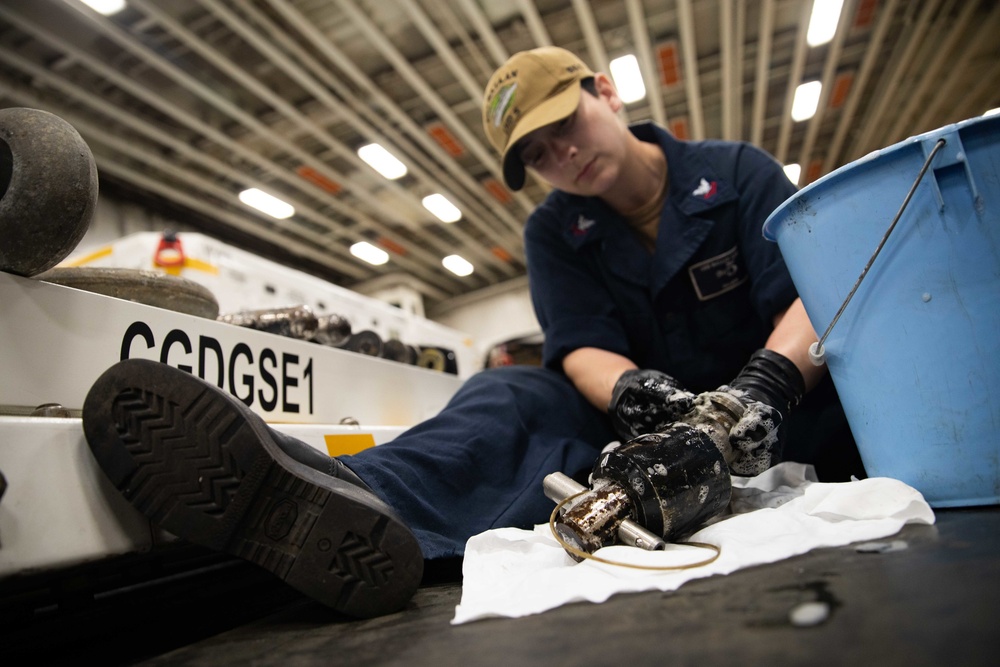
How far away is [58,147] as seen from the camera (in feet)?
2.29

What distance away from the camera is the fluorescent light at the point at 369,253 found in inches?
235

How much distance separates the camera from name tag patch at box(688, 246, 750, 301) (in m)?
1.22

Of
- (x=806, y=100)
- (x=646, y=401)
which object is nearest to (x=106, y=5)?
(x=646, y=401)

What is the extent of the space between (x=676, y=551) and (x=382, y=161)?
4.25m

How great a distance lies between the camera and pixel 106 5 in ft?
8.94

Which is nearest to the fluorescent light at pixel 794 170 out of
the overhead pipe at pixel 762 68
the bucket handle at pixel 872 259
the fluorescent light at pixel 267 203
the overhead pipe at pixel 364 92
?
the overhead pipe at pixel 762 68

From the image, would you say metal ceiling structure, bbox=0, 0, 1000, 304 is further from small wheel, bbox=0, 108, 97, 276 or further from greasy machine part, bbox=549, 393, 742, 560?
greasy machine part, bbox=549, 393, 742, 560

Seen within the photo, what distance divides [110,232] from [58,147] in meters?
4.38

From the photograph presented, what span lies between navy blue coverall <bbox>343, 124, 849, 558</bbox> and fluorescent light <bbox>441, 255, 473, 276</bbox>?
17.0ft

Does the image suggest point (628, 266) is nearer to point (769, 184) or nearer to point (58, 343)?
point (769, 184)

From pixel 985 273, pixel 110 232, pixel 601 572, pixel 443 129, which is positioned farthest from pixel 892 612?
pixel 110 232

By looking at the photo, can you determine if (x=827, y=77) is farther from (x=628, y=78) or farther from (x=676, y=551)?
(x=676, y=551)

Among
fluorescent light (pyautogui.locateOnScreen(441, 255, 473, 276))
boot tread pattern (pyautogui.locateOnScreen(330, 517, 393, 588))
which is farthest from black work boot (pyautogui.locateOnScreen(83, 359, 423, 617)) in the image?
fluorescent light (pyautogui.locateOnScreen(441, 255, 473, 276))

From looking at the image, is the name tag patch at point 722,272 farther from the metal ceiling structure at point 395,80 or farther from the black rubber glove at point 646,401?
the metal ceiling structure at point 395,80
